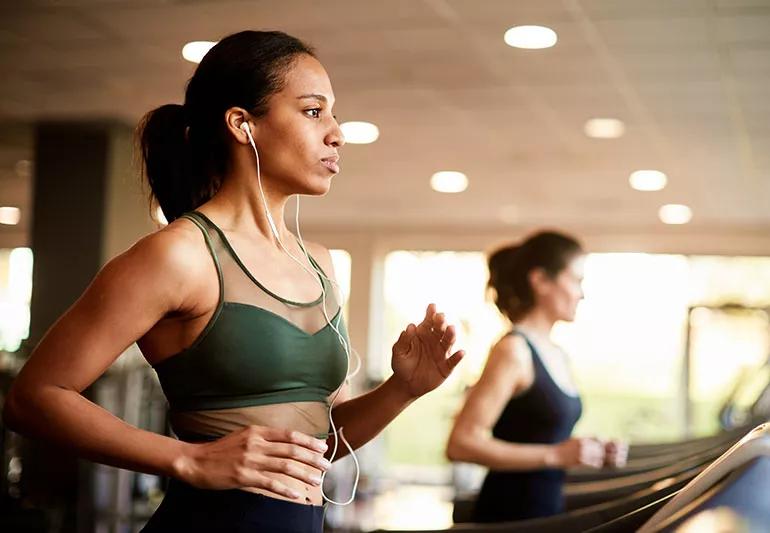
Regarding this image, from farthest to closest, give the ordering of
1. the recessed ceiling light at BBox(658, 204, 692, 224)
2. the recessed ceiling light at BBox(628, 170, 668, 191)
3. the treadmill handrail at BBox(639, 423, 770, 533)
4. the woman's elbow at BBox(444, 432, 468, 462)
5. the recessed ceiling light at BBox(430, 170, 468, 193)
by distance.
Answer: the recessed ceiling light at BBox(658, 204, 692, 224) < the recessed ceiling light at BBox(430, 170, 468, 193) < the recessed ceiling light at BBox(628, 170, 668, 191) < the woman's elbow at BBox(444, 432, 468, 462) < the treadmill handrail at BBox(639, 423, 770, 533)

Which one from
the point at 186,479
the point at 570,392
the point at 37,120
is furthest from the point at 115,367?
the point at 186,479

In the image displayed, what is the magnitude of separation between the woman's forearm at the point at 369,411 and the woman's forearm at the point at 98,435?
14.4 inches

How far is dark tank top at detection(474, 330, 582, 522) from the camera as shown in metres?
2.77

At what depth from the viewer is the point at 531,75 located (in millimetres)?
4984

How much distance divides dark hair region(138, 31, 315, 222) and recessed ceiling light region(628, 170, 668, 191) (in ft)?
20.4

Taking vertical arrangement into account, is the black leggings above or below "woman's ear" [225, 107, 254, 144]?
below

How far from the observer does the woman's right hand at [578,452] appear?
264 cm

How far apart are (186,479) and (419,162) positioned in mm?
6310

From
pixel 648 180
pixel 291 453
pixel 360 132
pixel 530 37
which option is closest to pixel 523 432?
pixel 291 453

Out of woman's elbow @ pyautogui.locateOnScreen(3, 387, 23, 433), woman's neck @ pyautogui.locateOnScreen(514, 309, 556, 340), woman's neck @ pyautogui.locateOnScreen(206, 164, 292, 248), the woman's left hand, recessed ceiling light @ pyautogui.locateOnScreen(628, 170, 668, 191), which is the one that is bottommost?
woman's elbow @ pyautogui.locateOnScreen(3, 387, 23, 433)

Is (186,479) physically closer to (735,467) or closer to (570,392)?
(735,467)

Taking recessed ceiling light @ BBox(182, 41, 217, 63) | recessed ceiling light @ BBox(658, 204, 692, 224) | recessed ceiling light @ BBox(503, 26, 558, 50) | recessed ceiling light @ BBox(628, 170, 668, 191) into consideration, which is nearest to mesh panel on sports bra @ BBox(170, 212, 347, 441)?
recessed ceiling light @ BBox(503, 26, 558, 50)

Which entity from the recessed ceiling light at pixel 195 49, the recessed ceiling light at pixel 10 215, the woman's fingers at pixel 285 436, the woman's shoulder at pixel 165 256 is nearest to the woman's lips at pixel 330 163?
the woman's shoulder at pixel 165 256

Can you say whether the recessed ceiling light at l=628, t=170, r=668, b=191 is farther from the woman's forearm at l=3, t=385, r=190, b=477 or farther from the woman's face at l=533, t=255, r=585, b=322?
the woman's forearm at l=3, t=385, r=190, b=477
